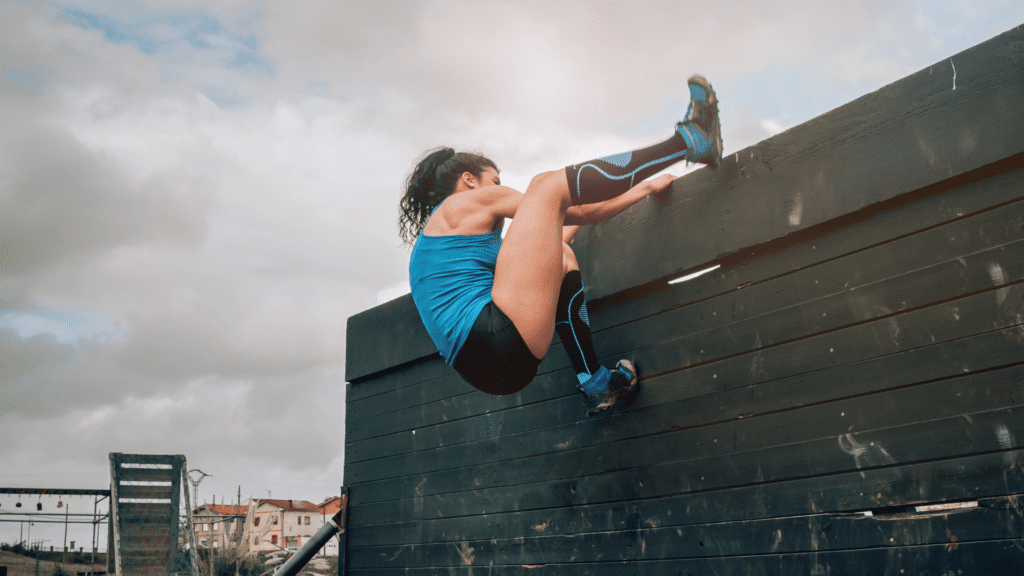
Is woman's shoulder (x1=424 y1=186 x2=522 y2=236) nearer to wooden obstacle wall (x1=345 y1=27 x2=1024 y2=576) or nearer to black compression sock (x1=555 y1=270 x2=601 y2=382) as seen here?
black compression sock (x1=555 y1=270 x2=601 y2=382)

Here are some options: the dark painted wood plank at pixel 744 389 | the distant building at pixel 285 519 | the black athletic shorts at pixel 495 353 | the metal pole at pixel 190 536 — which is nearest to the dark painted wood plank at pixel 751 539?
the dark painted wood plank at pixel 744 389

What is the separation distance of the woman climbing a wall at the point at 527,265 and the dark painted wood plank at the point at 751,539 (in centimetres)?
51

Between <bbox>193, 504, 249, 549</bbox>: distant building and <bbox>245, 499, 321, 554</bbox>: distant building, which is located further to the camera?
<bbox>245, 499, 321, 554</bbox>: distant building

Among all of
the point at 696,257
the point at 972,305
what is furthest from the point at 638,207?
the point at 972,305

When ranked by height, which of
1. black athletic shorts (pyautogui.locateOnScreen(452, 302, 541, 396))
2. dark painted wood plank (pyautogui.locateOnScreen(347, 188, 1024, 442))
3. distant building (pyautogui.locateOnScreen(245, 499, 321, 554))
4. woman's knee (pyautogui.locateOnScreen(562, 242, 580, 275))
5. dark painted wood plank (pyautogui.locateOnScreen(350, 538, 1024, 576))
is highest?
woman's knee (pyautogui.locateOnScreen(562, 242, 580, 275))

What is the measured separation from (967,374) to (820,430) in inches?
16.3

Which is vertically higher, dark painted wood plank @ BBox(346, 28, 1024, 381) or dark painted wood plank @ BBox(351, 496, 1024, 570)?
dark painted wood plank @ BBox(346, 28, 1024, 381)

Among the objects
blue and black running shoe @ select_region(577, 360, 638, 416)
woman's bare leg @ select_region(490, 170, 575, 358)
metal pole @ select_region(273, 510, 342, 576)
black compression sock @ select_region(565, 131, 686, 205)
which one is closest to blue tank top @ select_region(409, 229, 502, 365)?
woman's bare leg @ select_region(490, 170, 575, 358)

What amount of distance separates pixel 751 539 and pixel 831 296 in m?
0.79

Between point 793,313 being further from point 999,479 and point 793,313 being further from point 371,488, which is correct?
point 371,488

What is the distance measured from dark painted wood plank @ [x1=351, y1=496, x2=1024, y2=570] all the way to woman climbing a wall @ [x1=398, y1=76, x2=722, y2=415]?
506 mm

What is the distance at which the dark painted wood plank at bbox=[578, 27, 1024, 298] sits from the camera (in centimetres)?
184

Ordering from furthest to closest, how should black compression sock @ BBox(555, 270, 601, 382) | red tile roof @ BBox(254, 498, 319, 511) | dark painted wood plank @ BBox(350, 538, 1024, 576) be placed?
red tile roof @ BBox(254, 498, 319, 511)
black compression sock @ BBox(555, 270, 601, 382)
dark painted wood plank @ BBox(350, 538, 1024, 576)

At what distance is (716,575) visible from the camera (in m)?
2.15
